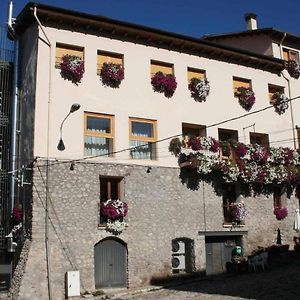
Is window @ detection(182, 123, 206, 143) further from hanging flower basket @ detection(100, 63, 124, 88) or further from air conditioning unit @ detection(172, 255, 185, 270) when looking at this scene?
air conditioning unit @ detection(172, 255, 185, 270)

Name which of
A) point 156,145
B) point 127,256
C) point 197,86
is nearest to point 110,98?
point 156,145

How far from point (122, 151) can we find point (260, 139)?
8.34 metres

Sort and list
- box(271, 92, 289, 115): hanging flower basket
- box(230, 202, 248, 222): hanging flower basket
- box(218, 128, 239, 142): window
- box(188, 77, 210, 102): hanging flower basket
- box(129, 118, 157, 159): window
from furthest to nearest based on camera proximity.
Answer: box(271, 92, 289, 115): hanging flower basket < box(218, 128, 239, 142): window < box(188, 77, 210, 102): hanging flower basket < box(230, 202, 248, 222): hanging flower basket < box(129, 118, 157, 159): window

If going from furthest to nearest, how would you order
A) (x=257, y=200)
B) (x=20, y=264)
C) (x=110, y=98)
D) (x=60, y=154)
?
1. (x=257, y=200)
2. (x=110, y=98)
3. (x=60, y=154)
4. (x=20, y=264)

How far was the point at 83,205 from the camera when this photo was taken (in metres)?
19.1

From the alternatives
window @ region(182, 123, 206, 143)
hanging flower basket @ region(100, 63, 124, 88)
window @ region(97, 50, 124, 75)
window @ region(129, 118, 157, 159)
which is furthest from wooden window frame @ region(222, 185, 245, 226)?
window @ region(97, 50, 124, 75)

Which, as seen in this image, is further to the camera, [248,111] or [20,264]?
[248,111]

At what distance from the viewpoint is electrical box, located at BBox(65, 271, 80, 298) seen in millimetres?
17969

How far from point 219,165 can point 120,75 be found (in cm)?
597

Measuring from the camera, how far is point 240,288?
1709 cm

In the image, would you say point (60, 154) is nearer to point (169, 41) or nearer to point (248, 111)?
point (169, 41)

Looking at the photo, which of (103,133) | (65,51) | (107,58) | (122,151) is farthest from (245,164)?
(65,51)

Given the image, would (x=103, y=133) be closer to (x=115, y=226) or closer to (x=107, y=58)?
(x=107, y=58)

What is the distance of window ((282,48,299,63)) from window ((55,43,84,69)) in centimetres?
1265
